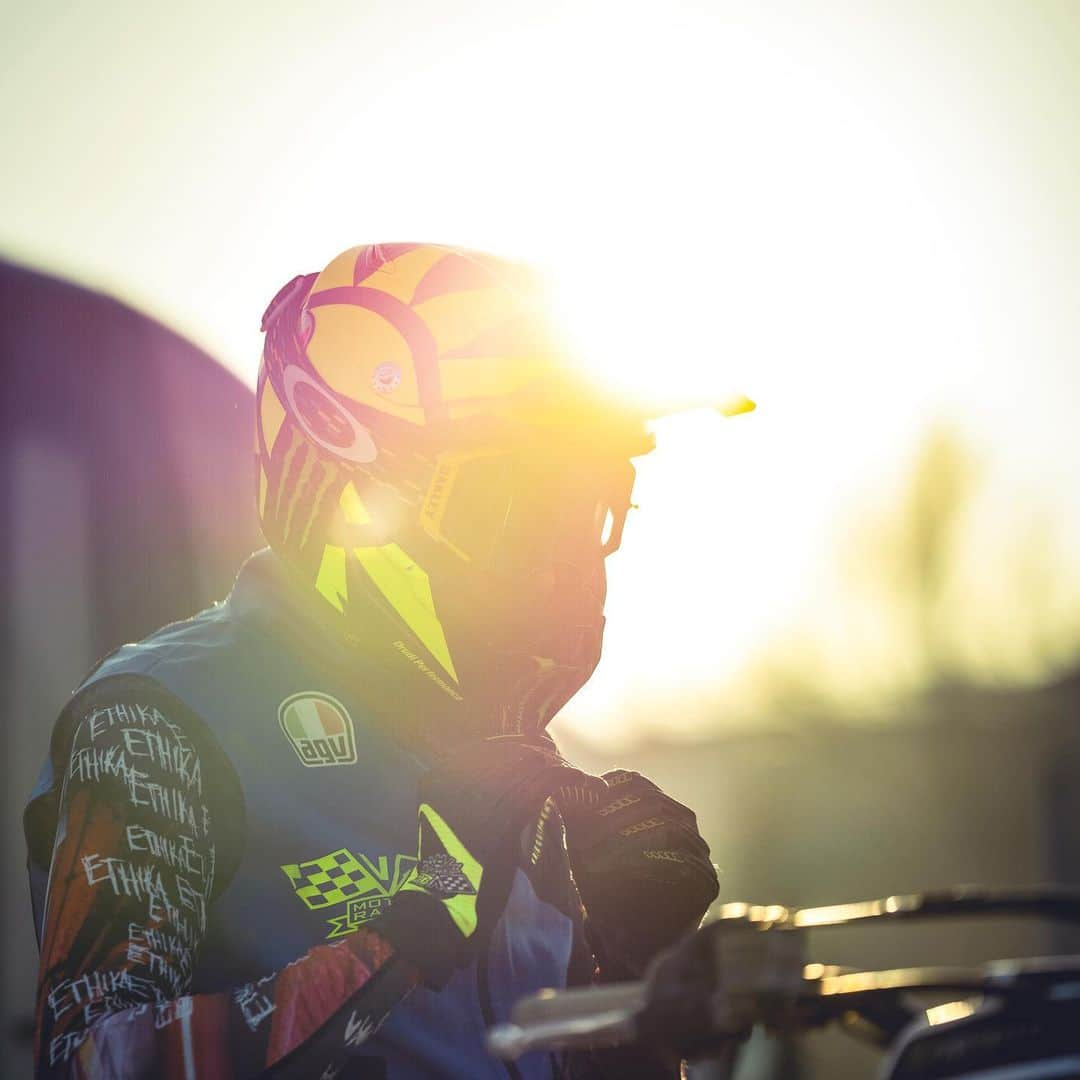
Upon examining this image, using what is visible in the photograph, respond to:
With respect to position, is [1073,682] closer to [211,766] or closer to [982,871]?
[982,871]

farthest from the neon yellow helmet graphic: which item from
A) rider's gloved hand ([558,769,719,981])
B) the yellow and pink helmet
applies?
rider's gloved hand ([558,769,719,981])

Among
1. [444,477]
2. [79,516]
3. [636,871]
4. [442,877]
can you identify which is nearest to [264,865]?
[442,877]

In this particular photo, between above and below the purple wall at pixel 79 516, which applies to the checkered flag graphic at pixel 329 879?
below

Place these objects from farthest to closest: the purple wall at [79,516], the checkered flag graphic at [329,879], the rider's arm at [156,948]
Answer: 1. the purple wall at [79,516]
2. the checkered flag graphic at [329,879]
3. the rider's arm at [156,948]

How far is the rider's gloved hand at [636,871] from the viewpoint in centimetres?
226

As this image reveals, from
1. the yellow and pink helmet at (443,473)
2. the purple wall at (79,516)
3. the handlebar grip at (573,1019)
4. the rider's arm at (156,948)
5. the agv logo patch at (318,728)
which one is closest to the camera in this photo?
the handlebar grip at (573,1019)

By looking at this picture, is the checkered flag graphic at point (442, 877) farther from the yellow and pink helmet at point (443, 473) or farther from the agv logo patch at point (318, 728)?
the yellow and pink helmet at point (443, 473)

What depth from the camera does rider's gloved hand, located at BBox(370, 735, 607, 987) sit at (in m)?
1.78

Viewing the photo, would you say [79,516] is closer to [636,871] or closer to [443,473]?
[443,473]

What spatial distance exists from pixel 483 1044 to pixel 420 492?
0.99 m

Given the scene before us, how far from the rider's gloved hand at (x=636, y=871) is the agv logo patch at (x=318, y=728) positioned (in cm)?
42

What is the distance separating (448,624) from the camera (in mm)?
2520

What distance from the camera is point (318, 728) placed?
229 cm

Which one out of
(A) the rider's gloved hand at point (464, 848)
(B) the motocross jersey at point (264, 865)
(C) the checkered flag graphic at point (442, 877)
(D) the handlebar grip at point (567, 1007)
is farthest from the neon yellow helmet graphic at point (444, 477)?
(D) the handlebar grip at point (567, 1007)
